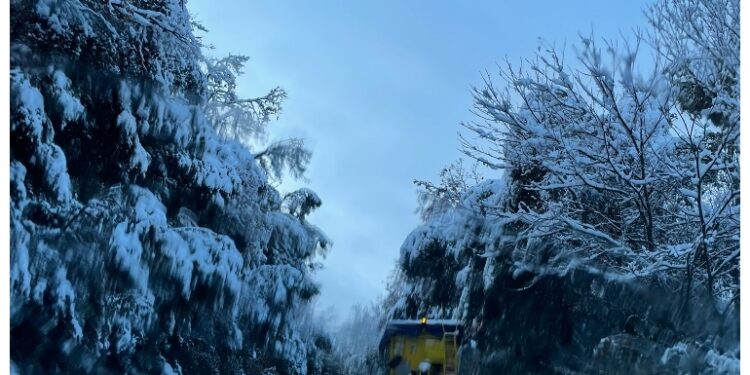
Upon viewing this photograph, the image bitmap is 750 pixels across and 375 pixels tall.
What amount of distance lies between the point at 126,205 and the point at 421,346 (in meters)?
3.32

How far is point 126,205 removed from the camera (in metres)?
4.63

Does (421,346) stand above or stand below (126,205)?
below

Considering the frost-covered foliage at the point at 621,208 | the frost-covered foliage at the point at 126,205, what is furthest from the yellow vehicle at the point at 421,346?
the frost-covered foliage at the point at 126,205

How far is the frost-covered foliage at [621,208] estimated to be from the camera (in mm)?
4227

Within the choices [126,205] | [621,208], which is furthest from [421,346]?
[126,205]

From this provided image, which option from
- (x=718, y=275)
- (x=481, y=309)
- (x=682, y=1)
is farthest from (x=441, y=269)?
(x=682, y=1)

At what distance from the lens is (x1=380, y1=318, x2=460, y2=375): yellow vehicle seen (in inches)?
250

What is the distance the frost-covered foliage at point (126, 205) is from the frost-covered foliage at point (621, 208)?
2180mm

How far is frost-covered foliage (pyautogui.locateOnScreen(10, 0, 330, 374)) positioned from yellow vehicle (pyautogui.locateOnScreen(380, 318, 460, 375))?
127cm

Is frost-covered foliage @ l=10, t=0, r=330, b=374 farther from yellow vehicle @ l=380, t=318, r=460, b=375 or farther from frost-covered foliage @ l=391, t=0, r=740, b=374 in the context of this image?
frost-covered foliage @ l=391, t=0, r=740, b=374

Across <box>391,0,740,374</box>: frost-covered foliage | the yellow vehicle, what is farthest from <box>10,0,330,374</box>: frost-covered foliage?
<box>391,0,740,374</box>: frost-covered foliage

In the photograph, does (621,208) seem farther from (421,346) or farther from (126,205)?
(126,205)

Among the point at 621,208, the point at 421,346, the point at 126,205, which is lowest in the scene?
the point at 421,346

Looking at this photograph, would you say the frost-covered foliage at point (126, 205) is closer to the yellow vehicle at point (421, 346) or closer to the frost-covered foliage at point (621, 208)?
the yellow vehicle at point (421, 346)
